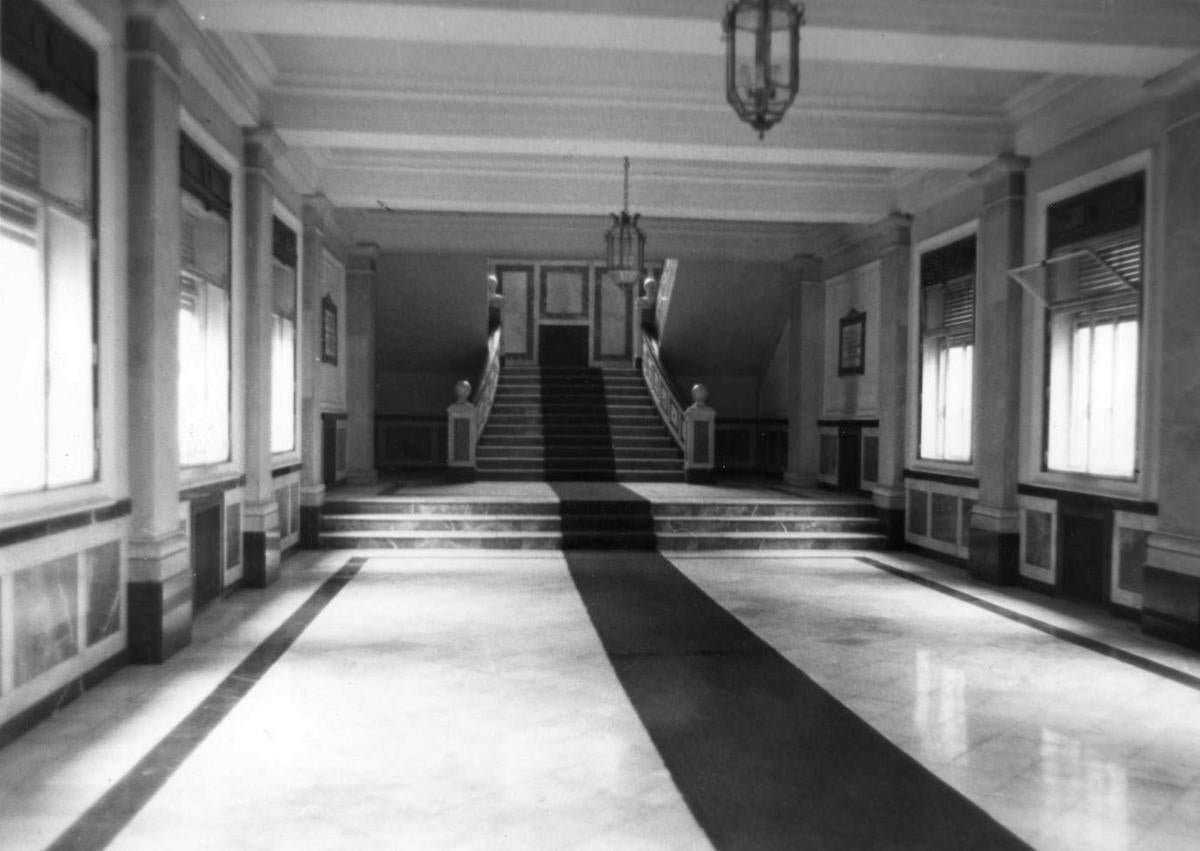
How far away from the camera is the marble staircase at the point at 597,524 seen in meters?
9.37

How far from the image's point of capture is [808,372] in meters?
12.4

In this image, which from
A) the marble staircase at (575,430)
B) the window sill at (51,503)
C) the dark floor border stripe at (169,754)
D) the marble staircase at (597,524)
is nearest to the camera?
the dark floor border stripe at (169,754)

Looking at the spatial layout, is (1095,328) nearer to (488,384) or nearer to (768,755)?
(768,755)

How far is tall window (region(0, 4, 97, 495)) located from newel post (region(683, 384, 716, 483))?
28.8 feet

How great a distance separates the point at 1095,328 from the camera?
22.7 feet

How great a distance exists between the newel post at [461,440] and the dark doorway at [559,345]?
5.69 metres

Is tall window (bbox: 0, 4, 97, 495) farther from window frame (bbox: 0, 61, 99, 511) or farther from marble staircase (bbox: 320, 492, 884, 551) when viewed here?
marble staircase (bbox: 320, 492, 884, 551)

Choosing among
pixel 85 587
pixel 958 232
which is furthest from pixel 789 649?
pixel 958 232

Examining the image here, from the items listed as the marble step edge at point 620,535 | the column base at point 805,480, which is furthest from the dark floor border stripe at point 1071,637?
the column base at point 805,480

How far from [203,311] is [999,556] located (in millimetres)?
6195

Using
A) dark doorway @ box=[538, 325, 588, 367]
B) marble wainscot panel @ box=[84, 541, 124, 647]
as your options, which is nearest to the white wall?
dark doorway @ box=[538, 325, 588, 367]

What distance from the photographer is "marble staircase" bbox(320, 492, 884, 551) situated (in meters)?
9.37

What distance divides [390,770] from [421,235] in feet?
29.7

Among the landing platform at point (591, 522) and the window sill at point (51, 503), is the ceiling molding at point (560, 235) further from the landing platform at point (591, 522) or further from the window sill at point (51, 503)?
the window sill at point (51, 503)
